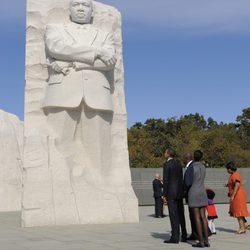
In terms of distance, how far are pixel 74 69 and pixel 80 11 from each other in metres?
1.40

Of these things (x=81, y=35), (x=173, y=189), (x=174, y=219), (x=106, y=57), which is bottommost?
(x=174, y=219)

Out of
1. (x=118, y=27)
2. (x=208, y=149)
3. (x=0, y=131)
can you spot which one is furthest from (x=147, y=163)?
(x=118, y=27)

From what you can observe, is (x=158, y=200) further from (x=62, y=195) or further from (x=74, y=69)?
(x=74, y=69)

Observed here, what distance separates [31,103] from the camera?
10.5 m

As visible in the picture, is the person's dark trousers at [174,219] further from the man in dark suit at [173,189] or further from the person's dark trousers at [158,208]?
the person's dark trousers at [158,208]

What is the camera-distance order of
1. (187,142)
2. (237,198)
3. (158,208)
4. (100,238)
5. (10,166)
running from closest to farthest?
1. (100,238)
2. (237,198)
3. (158,208)
4. (10,166)
5. (187,142)

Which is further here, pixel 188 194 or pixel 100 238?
pixel 100 238

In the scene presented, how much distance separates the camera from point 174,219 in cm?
716

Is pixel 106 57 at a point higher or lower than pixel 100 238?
higher

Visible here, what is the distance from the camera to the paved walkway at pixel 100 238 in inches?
264

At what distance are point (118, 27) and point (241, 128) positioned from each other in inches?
→ 1515

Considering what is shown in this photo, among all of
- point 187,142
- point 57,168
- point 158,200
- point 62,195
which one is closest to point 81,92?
point 57,168

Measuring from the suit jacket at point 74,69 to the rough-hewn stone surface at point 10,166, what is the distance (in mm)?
6113

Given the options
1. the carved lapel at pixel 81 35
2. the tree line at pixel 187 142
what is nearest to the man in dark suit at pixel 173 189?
the carved lapel at pixel 81 35
